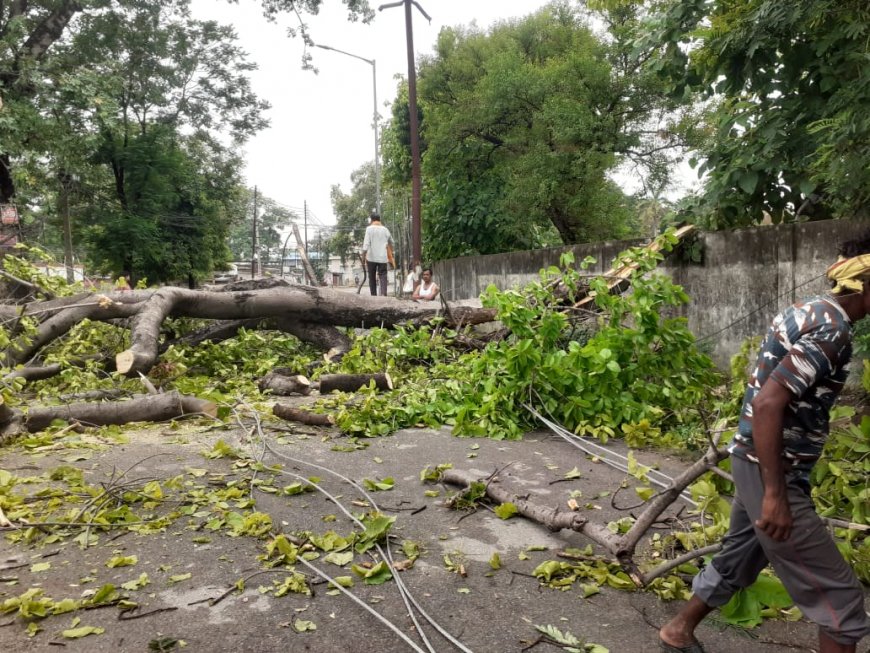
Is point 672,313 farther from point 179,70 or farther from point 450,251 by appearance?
point 179,70

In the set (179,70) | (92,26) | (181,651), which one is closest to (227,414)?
(181,651)

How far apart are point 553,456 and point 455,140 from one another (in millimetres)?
13171

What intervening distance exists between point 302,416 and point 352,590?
321 centimetres

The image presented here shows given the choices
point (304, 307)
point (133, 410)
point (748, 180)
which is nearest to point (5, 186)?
point (304, 307)

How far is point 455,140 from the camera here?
55.6ft

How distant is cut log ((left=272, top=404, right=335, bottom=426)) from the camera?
5.97 m

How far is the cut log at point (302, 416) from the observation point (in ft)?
19.6

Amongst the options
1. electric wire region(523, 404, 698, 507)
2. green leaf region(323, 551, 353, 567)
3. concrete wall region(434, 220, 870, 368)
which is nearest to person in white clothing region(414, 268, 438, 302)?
concrete wall region(434, 220, 870, 368)

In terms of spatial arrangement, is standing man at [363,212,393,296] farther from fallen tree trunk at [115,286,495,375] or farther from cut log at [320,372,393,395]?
cut log at [320,372,393,395]

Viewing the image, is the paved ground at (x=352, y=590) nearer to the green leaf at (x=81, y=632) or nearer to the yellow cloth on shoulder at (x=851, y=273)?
the green leaf at (x=81, y=632)

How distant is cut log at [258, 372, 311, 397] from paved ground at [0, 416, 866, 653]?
2.82 metres

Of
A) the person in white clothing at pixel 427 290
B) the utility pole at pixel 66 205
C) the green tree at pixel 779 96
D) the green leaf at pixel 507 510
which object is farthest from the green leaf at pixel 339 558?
the utility pole at pixel 66 205

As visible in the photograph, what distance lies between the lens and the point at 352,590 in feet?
9.71

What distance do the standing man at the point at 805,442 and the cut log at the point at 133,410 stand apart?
4.89m
